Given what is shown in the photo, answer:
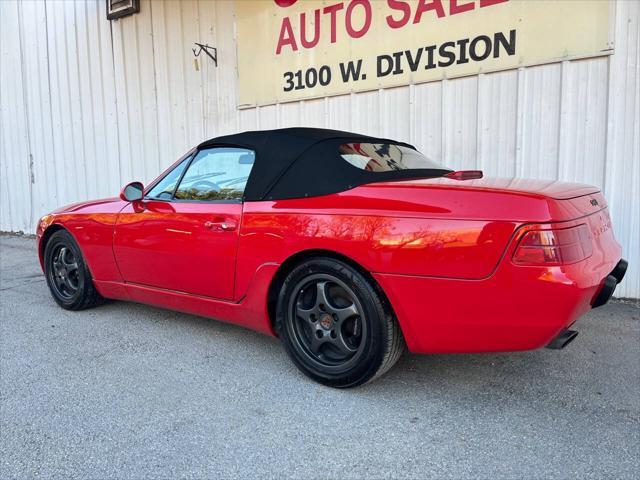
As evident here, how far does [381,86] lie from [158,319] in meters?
3.57

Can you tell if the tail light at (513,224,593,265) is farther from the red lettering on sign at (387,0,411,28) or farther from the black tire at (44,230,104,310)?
the red lettering on sign at (387,0,411,28)

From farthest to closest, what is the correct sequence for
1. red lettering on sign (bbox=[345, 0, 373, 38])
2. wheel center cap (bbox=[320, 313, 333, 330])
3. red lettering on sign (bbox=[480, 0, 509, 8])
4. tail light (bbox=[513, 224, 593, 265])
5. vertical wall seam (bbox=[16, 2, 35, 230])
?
vertical wall seam (bbox=[16, 2, 35, 230]), red lettering on sign (bbox=[345, 0, 373, 38]), red lettering on sign (bbox=[480, 0, 509, 8]), wheel center cap (bbox=[320, 313, 333, 330]), tail light (bbox=[513, 224, 593, 265])

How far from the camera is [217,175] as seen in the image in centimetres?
335

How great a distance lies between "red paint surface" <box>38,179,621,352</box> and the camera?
215 centimetres

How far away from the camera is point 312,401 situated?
2.62 metres

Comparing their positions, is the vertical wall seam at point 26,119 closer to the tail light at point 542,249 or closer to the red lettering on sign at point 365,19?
the red lettering on sign at point 365,19

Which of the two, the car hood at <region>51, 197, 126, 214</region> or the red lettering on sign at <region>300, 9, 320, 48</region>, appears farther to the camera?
the red lettering on sign at <region>300, 9, 320, 48</region>

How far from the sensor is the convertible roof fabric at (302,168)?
9.04ft

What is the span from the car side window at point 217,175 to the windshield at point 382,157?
654 mm

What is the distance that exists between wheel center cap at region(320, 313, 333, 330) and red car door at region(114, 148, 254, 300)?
26.2 inches

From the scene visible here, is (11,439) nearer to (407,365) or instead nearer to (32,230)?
(407,365)

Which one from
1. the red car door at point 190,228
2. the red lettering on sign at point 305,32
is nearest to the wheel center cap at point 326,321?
the red car door at point 190,228

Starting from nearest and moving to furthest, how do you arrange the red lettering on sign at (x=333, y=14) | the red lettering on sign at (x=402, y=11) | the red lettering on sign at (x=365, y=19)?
the red lettering on sign at (x=402, y=11) → the red lettering on sign at (x=365, y=19) → the red lettering on sign at (x=333, y=14)

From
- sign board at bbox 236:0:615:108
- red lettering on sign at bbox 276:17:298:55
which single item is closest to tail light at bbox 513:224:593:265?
sign board at bbox 236:0:615:108
